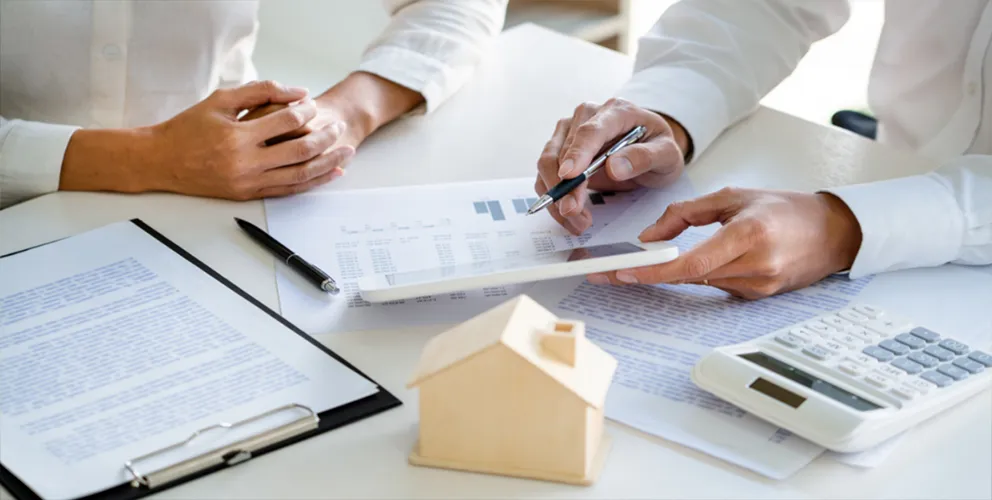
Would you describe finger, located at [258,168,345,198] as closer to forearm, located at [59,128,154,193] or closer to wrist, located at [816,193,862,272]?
forearm, located at [59,128,154,193]

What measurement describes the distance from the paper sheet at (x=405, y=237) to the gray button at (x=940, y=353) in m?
0.32

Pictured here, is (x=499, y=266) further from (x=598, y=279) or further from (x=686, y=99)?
(x=686, y=99)

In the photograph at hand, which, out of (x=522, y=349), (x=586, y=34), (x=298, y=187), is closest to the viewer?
(x=522, y=349)

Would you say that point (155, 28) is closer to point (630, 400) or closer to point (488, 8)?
point (488, 8)

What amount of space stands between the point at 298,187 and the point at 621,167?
0.33m

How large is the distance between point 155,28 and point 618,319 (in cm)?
82

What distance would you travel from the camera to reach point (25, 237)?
928mm

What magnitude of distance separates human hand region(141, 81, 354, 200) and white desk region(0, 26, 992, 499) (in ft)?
0.06

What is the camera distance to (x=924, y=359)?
28.0 inches

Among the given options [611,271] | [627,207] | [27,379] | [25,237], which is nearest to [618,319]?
[611,271]

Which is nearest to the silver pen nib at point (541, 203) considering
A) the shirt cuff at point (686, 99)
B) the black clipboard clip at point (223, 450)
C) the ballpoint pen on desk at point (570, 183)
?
the ballpoint pen on desk at point (570, 183)

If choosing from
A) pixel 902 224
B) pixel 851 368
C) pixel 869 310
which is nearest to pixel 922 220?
pixel 902 224

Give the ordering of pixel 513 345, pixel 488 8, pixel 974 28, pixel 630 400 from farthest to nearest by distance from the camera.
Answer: pixel 488 8 < pixel 974 28 < pixel 630 400 < pixel 513 345

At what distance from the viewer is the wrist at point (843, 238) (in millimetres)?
867
